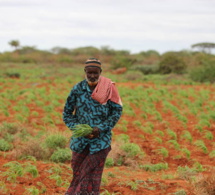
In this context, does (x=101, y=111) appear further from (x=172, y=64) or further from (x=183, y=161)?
(x=172, y=64)

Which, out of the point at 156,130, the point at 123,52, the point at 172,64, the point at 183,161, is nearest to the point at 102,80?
the point at 183,161

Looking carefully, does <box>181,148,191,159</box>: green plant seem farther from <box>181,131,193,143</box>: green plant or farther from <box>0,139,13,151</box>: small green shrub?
<box>0,139,13,151</box>: small green shrub

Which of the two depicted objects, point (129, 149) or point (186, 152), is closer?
point (129, 149)

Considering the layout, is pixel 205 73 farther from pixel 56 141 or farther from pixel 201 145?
pixel 56 141

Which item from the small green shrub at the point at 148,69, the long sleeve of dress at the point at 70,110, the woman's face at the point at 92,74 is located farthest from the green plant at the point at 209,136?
the small green shrub at the point at 148,69

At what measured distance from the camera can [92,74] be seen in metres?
3.97

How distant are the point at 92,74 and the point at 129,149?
392cm

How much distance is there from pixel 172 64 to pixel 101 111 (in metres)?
27.8

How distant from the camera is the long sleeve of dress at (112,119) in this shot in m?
3.95

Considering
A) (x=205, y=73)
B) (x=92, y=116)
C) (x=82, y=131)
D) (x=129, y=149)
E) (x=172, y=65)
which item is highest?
(x=172, y=65)

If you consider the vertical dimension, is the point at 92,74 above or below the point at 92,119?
above

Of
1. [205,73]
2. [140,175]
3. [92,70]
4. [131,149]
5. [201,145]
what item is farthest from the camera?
[205,73]

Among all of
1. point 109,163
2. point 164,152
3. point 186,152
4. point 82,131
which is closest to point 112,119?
point 82,131

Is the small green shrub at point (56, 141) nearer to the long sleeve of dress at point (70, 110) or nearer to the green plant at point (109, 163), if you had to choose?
the green plant at point (109, 163)
